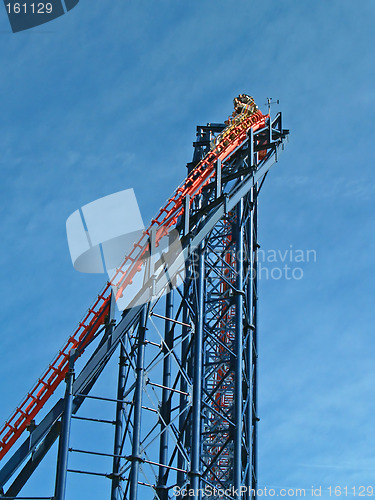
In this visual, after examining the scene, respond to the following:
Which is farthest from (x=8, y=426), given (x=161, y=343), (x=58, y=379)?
(x=161, y=343)

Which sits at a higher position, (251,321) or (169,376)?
(251,321)

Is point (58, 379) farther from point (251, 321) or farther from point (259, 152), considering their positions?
point (259, 152)

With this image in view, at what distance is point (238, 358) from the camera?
30234 mm

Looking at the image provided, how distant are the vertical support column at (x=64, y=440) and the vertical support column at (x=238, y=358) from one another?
6114 millimetres

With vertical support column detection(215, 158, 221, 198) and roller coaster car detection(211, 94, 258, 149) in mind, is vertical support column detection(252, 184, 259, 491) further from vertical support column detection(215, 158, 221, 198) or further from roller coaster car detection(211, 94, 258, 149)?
vertical support column detection(215, 158, 221, 198)

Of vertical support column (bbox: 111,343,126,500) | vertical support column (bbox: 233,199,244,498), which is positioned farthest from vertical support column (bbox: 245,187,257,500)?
vertical support column (bbox: 111,343,126,500)

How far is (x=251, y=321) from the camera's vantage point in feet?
110

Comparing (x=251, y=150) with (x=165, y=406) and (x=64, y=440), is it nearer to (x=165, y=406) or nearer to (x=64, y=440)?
(x=165, y=406)

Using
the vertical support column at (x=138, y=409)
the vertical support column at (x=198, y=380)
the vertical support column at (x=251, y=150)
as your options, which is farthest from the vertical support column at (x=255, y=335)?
the vertical support column at (x=138, y=409)

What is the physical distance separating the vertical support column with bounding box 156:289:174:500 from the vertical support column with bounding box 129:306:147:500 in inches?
41.1

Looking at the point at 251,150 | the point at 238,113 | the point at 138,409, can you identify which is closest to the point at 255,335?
the point at 251,150

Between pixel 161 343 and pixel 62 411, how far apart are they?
4.11 metres

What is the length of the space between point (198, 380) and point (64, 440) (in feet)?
18.1

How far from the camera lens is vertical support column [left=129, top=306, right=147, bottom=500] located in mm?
25878
